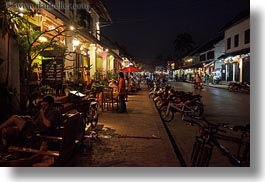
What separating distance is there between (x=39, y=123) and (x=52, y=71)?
5.21 m

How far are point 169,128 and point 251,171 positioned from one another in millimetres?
5997

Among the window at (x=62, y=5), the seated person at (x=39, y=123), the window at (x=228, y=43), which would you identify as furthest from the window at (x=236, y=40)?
the seated person at (x=39, y=123)

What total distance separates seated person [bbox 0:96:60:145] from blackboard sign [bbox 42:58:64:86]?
4813mm

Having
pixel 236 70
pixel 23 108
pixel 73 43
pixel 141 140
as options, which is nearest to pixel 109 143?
pixel 141 140

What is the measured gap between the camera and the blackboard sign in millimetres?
10773

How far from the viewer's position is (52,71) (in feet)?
36.1

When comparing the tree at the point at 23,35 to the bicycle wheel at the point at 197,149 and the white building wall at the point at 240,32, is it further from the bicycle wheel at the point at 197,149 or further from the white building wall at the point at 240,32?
the white building wall at the point at 240,32

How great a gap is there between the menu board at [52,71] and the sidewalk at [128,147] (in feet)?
7.26

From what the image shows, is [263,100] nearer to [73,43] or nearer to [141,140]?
[141,140]

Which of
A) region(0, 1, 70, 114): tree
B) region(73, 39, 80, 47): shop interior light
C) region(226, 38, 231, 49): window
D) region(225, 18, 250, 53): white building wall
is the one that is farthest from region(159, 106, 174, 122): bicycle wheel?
region(226, 38, 231, 49): window

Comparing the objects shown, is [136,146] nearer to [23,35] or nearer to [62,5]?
[23,35]

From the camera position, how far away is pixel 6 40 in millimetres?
7312

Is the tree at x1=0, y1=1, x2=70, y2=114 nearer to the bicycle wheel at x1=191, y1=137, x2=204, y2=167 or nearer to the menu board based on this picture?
the menu board

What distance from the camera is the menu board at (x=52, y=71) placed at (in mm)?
10773
